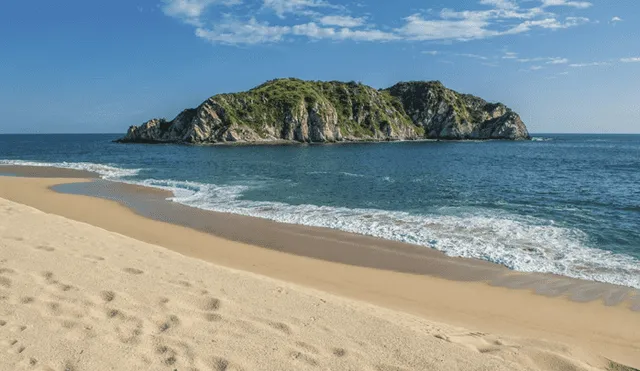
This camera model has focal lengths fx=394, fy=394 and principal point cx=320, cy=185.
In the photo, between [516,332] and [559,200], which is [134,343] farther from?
[559,200]

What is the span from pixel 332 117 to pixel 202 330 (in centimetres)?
13274

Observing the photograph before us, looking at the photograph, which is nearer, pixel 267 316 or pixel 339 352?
pixel 339 352

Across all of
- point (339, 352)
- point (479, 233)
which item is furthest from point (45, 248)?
point (479, 233)

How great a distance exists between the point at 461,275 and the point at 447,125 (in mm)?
161907

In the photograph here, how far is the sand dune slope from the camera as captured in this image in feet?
16.1

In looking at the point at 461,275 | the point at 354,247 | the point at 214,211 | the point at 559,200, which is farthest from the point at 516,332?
the point at 559,200

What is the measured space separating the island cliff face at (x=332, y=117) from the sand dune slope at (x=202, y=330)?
360 ft

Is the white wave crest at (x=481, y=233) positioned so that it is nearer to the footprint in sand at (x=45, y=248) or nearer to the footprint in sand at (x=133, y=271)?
the footprint in sand at (x=133, y=271)

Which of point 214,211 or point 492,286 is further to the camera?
point 214,211

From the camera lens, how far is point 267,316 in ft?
20.7

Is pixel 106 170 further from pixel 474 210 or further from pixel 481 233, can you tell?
pixel 481 233

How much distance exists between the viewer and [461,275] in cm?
1170

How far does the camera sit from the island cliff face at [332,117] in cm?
11806

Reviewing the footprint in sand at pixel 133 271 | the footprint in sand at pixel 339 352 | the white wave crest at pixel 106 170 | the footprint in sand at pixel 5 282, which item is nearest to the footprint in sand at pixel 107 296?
the footprint in sand at pixel 133 271
